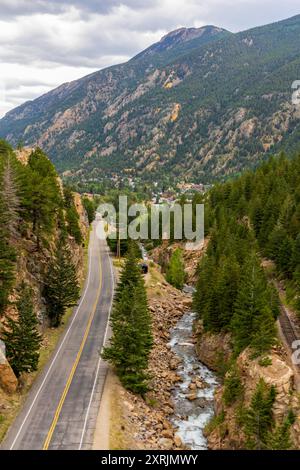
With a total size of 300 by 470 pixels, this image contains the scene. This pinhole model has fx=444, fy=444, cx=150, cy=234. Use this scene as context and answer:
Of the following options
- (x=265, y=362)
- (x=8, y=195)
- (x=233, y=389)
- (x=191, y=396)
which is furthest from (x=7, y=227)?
(x=265, y=362)

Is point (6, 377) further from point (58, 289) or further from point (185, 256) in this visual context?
point (185, 256)

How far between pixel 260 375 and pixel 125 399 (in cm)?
1327

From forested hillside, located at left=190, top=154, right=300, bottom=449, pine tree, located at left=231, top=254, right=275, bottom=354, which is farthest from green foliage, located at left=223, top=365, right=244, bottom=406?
pine tree, located at left=231, top=254, right=275, bottom=354

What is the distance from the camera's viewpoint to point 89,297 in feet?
248

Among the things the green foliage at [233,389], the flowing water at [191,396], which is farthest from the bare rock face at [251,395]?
the flowing water at [191,396]

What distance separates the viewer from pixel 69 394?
4369 centimetres

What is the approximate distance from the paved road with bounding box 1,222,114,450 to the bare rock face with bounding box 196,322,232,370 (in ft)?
43.6

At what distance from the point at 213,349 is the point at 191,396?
953 cm

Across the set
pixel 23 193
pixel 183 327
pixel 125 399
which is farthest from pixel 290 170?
pixel 125 399

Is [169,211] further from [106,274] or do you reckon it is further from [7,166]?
[7,166]

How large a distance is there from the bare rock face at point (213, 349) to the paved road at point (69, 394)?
13.3m

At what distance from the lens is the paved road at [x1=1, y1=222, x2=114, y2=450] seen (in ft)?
120

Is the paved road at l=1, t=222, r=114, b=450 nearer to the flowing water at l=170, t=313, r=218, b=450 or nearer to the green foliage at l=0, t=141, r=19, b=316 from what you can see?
the flowing water at l=170, t=313, r=218, b=450

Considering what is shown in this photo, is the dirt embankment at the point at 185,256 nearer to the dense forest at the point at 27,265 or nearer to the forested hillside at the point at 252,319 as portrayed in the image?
the forested hillside at the point at 252,319
